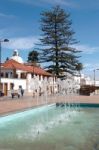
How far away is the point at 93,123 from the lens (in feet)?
62.8

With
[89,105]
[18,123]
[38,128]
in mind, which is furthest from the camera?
[89,105]

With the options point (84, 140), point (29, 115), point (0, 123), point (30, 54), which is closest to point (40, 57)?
point (30, 54)

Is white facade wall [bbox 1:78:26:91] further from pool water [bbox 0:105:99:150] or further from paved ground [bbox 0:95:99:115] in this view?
pool water [bbox 0:105:99:150]

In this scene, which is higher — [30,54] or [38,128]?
[30,54]

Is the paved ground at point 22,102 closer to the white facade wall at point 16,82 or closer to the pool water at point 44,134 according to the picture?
the pool water at point 44,134

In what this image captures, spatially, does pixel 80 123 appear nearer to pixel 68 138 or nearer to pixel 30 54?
pixel 68 138

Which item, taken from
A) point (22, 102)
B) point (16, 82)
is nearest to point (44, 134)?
point (22, 102)

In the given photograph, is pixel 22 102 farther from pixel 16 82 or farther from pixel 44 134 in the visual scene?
pixel 16 82

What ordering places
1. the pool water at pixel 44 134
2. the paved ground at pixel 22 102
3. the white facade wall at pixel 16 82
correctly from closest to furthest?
Answer: the pool water at pixel 44 134
the paved ground at pixel 22 102
the white facade wall at pixel 16 82

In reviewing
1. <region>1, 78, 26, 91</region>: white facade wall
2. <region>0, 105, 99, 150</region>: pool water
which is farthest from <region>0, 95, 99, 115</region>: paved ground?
<region>1, 78, 26, 91</region>: white facade wall

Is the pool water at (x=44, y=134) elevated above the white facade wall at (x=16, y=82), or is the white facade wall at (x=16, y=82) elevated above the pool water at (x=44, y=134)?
the white facade wall at (x=16, y=82)

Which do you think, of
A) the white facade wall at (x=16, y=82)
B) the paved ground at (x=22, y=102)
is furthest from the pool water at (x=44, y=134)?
the white facade wall at (x=16, y=82)

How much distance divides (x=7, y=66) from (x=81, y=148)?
47.5 metres

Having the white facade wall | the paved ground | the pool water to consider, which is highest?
the white facade wall
